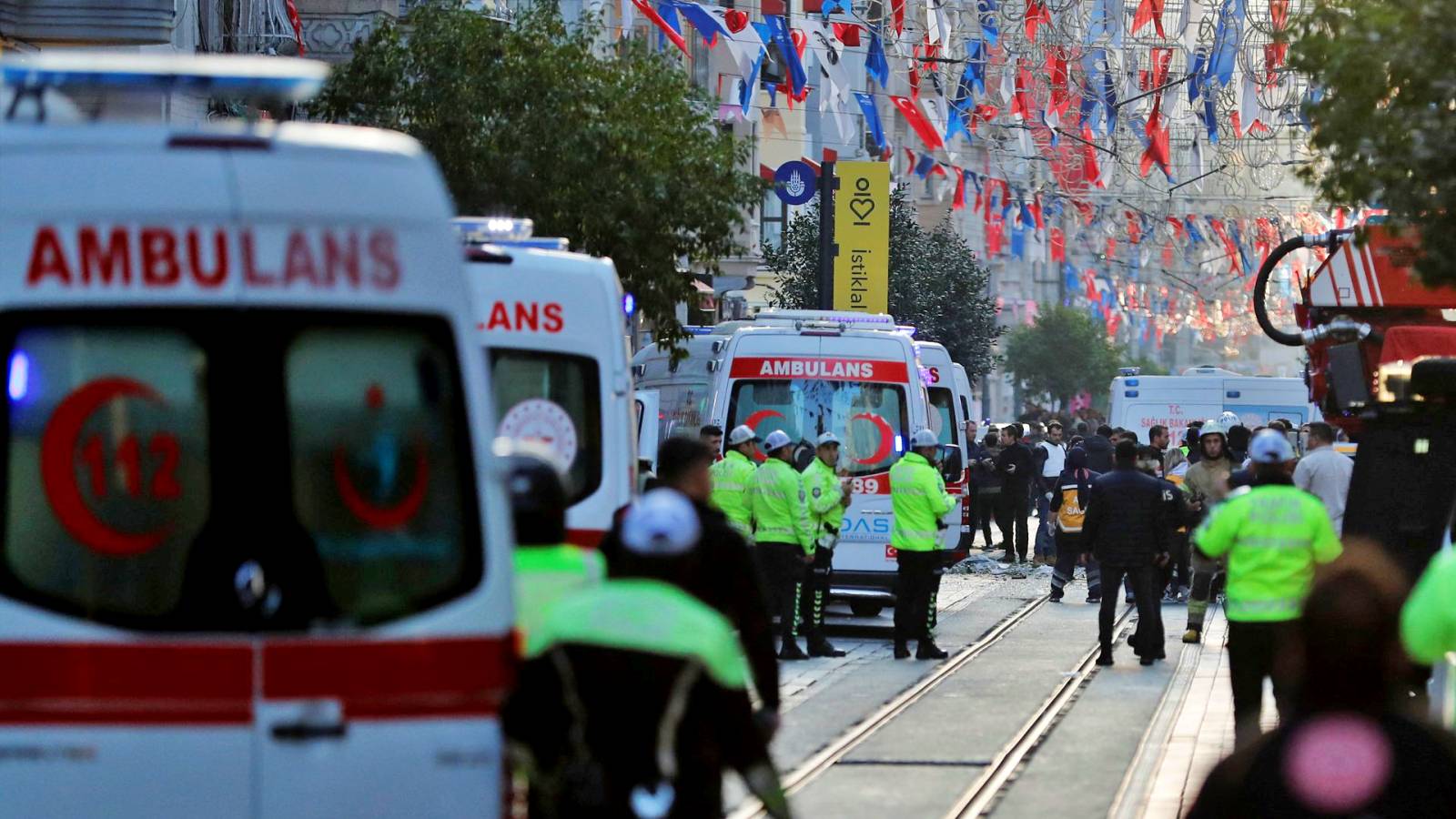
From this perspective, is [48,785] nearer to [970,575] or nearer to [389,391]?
[389,391]

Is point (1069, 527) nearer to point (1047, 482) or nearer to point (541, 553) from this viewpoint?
point (1047, 482)

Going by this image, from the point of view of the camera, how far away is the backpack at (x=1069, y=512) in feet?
79.7

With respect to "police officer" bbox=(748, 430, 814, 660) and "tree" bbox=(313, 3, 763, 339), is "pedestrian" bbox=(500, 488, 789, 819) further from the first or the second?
"tree" bbox=(313, 3, 763, 339)

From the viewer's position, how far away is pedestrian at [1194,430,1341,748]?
10875 millimetres

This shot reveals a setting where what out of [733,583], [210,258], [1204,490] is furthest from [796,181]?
[210,258]

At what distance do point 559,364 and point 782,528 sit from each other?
5.65m

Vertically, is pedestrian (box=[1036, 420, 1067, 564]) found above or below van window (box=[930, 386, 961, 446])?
below

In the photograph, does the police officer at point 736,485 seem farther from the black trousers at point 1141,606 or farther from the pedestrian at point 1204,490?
the pedestrian at point 1204,490

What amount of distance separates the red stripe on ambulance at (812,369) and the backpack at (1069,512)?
3574mm

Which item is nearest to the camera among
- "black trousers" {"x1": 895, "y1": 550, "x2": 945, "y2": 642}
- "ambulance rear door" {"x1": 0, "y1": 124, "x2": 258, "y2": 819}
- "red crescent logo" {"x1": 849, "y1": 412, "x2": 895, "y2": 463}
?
"ambulance rear door" {"x1": 0, "y1": 124, "x2": 258, "y2": 819}

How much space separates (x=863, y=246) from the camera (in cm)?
3606

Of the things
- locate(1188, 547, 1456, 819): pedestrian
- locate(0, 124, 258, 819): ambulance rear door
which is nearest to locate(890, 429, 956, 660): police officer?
locate(0, 124, 258, 819): ambulance rear door

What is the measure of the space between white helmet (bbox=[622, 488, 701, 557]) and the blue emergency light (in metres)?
1.47

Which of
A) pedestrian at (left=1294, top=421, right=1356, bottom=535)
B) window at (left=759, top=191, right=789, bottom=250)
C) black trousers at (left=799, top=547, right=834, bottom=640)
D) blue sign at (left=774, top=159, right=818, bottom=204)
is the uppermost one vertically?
window at (left=759, top=191, right=789, bottom=250)
